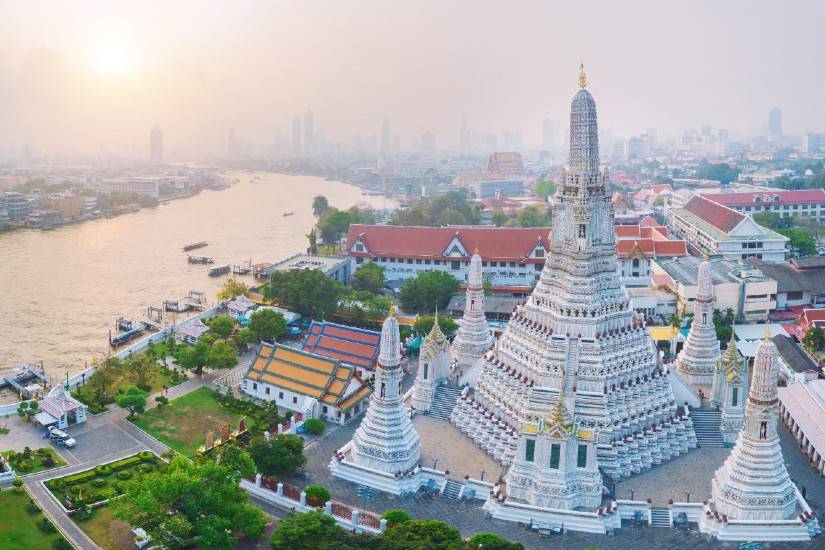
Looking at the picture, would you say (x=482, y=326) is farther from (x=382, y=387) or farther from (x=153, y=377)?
(x=153, y=377)

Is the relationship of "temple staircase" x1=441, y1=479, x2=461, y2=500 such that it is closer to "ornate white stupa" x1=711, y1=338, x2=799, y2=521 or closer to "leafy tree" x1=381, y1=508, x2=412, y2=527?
"leafy tree" x1=381, y1=508, x2=412, y2=527

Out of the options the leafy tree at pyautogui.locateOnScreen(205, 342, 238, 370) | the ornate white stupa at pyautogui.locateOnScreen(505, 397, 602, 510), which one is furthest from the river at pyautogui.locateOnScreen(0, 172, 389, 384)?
the ornate white stupa at pyautogui.locateOnScreen(505, 397, 602, 510)

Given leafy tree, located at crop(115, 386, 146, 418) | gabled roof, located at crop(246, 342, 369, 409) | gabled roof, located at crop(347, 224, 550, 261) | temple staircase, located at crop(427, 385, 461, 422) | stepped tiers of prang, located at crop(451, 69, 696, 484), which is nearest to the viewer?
stepped tiers of prang, located at crop(451, 69, 696, 484)

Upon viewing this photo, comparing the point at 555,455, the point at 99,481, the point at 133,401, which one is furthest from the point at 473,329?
the point at 99,481

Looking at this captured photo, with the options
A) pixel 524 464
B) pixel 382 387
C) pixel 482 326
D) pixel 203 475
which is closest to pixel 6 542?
pixel 203 475

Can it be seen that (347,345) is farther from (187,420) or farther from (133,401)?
(133,401)
